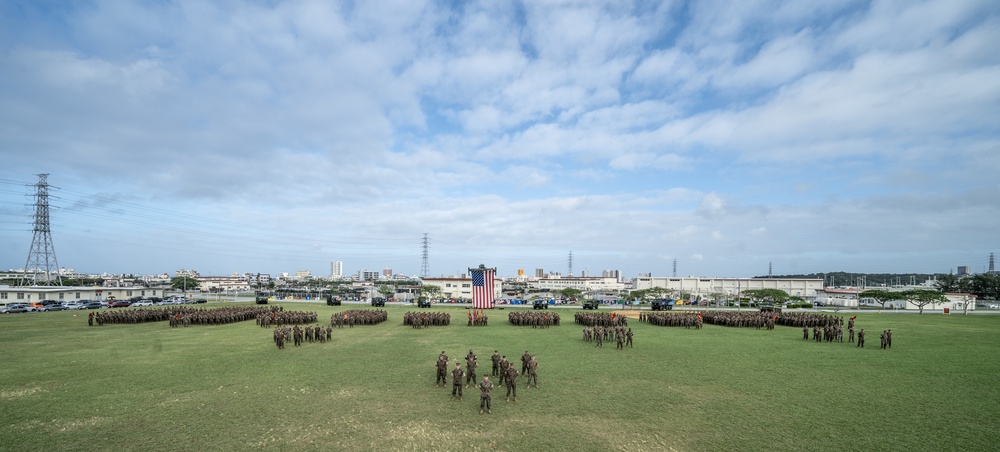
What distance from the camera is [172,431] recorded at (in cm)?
1259

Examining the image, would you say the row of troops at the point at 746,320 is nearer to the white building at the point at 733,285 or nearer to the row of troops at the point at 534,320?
the row of troops at the point at 534,320

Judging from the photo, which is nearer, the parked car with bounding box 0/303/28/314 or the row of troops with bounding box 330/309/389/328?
the row of troops with bounding box 330/309/389/328

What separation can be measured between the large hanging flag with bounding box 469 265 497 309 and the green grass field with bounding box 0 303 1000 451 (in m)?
21.3

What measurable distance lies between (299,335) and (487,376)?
15964 mm

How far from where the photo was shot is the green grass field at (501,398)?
1218 cm

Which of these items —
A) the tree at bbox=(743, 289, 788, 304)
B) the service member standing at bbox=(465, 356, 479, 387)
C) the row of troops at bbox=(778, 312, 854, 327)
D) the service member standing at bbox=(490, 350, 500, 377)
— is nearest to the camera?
the service member standing at bbox=(465, 356, 479, 387)

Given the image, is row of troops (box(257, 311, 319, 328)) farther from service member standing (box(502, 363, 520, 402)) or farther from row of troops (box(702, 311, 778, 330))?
row of troops (box(702, 311, 778, 330))

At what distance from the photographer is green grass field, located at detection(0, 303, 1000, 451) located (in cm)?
1218

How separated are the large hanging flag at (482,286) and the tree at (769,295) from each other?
4785cm

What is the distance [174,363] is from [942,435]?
91.7 feet

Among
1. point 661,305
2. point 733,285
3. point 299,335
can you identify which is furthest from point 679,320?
point 733,285

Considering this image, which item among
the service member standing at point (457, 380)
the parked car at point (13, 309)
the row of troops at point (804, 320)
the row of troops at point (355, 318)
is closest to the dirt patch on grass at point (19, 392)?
the service member standing at point (457, 380)

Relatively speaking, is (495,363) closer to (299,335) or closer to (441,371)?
(441,371)

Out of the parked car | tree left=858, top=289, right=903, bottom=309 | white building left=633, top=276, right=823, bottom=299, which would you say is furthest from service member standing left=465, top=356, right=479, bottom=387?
white building left=633, top=276, right=823, bottom=299
